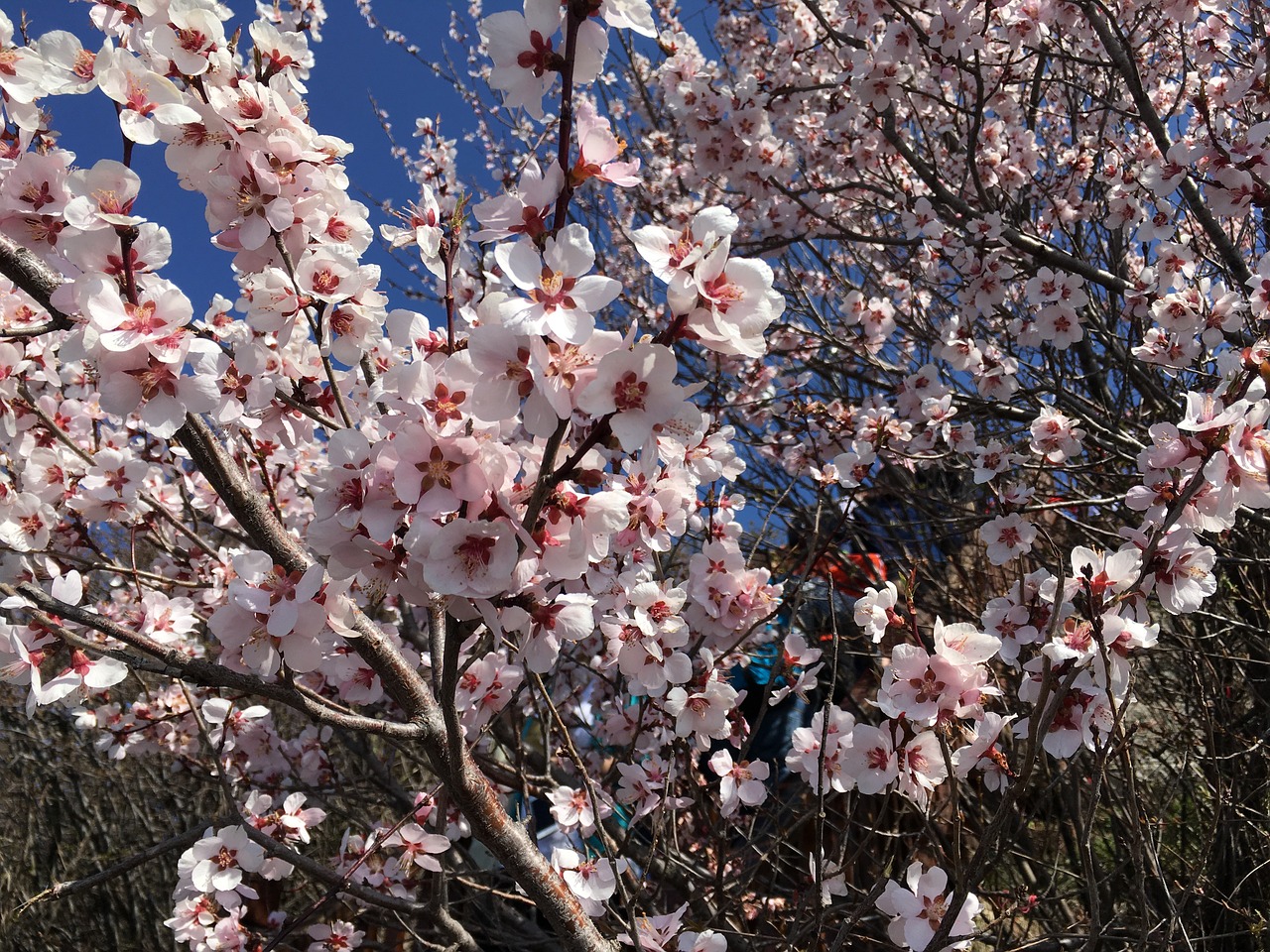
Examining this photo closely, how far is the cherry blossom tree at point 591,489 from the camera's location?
1249 millimetres

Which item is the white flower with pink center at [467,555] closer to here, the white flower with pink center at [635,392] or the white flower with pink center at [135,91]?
the white flower with pink center at [635,392]

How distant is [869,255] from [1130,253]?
6.56 feet

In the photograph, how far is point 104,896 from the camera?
277 inches

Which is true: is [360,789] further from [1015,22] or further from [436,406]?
[1015,22]

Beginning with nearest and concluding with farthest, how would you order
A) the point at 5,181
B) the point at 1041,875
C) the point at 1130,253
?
the point at 5,181 < the point at 1041,875 < the point at 1130,253

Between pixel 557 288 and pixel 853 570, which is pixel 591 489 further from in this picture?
pixel 853 570

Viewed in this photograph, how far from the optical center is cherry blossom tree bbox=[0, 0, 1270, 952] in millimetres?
1249

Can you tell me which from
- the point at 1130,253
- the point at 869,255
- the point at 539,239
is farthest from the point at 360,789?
the point at 1130,253

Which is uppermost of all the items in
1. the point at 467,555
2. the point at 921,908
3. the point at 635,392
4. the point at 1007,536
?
the point at 1007,536

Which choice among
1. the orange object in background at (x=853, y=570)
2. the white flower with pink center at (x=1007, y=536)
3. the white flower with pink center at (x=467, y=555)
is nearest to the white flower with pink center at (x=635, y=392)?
the white flower with pink center at (x=467, y=555)

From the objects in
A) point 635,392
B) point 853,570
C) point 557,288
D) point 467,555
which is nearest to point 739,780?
point 467,555

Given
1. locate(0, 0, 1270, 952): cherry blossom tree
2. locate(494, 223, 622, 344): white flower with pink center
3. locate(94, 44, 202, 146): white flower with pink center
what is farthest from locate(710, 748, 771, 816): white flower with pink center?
locate(94, 44, 202, 146): white flower with pink center

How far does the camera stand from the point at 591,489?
155cm

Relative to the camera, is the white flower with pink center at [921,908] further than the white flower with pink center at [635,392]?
Yes
